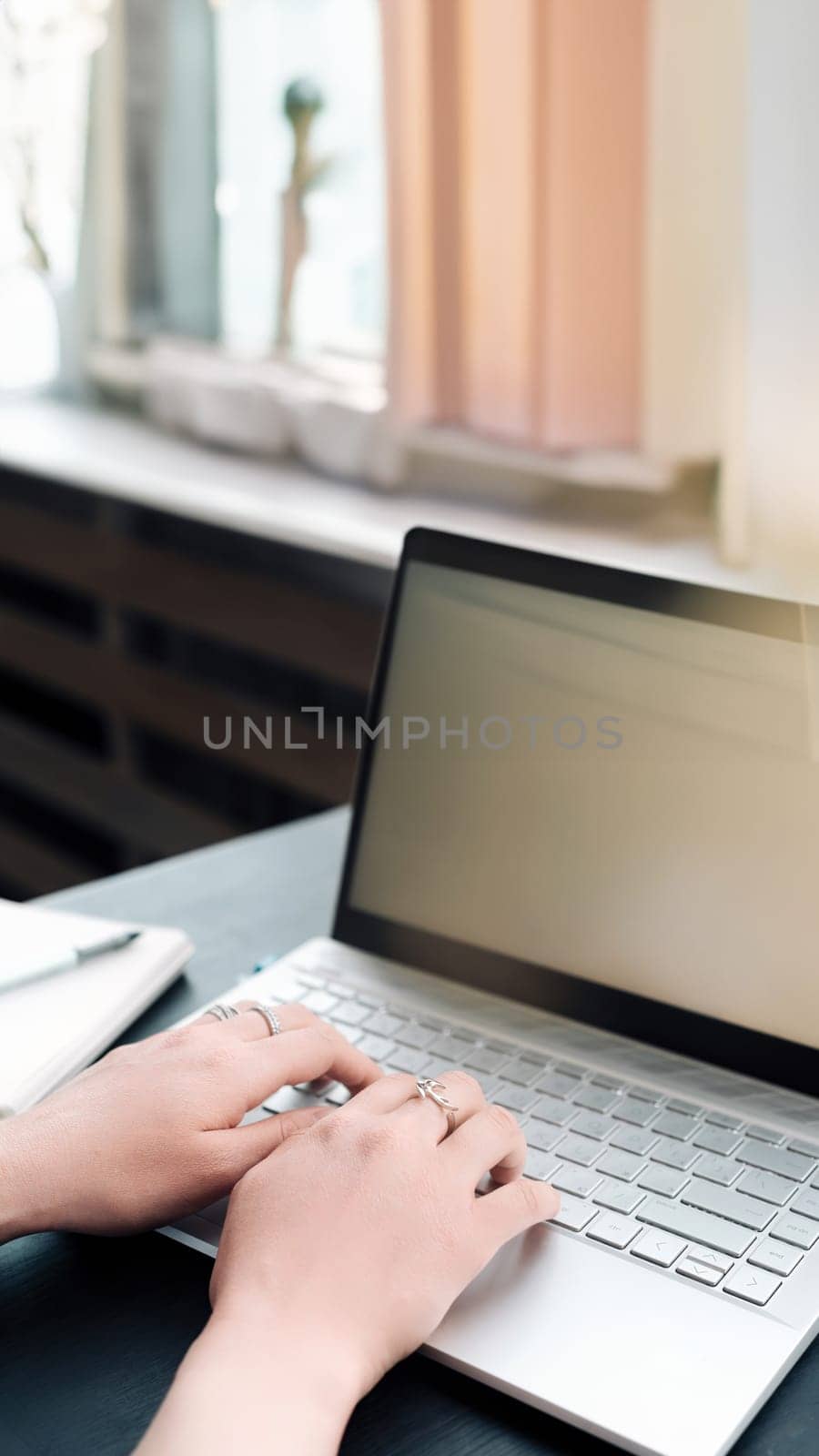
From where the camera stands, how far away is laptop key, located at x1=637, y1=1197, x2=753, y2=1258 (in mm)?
582

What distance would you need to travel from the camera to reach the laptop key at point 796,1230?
0.58 metres

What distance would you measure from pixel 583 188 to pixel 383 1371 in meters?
1.30

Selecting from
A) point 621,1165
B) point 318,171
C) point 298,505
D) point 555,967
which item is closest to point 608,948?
point 555,967

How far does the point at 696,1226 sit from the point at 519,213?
1.25m

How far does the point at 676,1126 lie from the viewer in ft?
2.18

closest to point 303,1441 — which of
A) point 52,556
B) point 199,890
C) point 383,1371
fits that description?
point 383,1371

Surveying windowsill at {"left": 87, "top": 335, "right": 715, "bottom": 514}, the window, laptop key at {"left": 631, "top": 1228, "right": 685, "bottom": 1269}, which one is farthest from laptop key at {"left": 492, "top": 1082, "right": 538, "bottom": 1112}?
the window

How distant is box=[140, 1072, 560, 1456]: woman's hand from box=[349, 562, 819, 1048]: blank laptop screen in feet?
0.48

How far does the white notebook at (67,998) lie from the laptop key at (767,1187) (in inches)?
12.1

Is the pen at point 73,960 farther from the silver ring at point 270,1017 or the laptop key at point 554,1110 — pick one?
the laptop key at point 554,1110

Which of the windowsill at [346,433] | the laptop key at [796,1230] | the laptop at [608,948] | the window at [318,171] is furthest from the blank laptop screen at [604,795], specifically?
the window at [318,171]

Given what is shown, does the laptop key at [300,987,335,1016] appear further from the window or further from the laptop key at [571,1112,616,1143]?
the window

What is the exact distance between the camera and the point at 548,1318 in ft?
1.81

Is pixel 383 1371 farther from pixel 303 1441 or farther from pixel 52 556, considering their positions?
pixel 52 556
